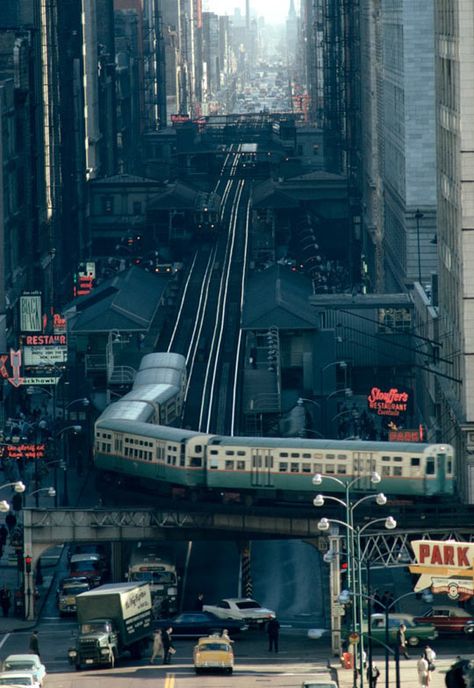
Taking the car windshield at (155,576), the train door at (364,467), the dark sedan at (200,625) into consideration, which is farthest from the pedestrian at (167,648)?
the train door at (364,467)

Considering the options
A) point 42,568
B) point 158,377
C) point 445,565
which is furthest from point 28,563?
point 158,377

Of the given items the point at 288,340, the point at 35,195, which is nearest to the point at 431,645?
the point at 288,340

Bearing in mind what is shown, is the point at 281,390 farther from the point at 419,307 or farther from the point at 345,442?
the point at 345,442

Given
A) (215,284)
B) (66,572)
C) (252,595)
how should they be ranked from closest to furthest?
(252,595) → (66,572) → (215,284)

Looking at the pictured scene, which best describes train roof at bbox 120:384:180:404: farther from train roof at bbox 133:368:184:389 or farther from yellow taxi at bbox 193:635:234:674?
yellow taxi at bbox 193:635:234:674

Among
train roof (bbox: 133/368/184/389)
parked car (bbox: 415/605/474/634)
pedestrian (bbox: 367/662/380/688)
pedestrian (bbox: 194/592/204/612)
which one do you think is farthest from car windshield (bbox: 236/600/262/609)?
train roof (bbox: 133/368/184/389)

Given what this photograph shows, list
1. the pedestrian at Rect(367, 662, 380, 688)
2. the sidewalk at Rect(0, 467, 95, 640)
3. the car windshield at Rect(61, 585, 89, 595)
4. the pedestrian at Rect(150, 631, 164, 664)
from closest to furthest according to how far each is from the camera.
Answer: the pedestrian at Rect(367, 662, 380, 688) < the pedestrian at Rect(150, 631, 164, 664) < the sidewalk at Rect(0, 467, 95, 640) < the car windshield at Rect(61, 585, 89, 595)

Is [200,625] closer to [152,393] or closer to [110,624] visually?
[110,624]
